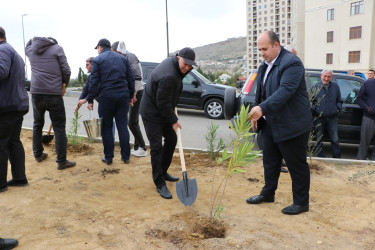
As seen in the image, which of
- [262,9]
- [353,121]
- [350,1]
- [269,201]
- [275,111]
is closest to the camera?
[275,111]

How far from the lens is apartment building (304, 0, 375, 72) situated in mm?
42281

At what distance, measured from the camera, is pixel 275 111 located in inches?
142

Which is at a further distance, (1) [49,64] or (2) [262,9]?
(2) [262,9]

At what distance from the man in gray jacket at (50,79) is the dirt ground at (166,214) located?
67cm

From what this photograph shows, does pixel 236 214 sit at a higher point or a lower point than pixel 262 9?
lower

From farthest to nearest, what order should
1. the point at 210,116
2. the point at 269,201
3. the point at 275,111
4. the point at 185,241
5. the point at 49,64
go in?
the point at 210,116 → the point at 49,64 → the point at 269,201 → the point at 275,111 → the point at 185,241

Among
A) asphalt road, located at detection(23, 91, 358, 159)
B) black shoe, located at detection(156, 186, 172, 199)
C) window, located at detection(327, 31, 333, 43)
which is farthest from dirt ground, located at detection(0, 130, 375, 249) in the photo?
window, located at detection(327, 31, 333, 43)

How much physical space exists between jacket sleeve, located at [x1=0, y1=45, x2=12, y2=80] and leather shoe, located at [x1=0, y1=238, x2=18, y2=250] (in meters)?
1.95

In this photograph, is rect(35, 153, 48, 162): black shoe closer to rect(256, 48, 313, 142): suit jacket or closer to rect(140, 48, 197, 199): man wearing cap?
rect(140, 48, 197, 199): man wearing cap

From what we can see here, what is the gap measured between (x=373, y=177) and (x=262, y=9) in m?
146

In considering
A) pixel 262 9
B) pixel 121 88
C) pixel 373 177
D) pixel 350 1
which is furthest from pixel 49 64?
pixel 262 9

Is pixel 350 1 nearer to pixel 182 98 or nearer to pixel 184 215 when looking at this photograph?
pixel 182 98

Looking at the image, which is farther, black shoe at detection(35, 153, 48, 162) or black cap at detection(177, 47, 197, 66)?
black shoe at detection(35, 153, 48, 162)

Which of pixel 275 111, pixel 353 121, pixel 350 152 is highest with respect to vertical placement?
pixel 275 111
